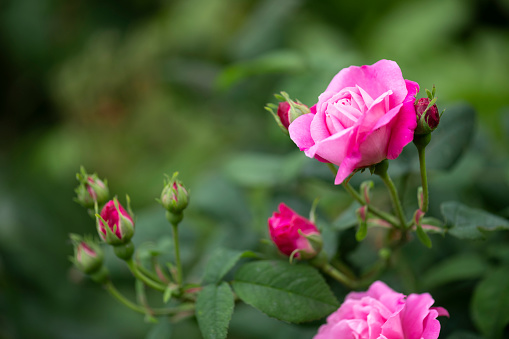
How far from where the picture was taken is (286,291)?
0.54m

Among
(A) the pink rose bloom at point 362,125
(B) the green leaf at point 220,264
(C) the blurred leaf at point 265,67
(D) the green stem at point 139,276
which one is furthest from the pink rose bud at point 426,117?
(C) the blurred leaf at point 265,67

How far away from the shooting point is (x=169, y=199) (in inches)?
21.8

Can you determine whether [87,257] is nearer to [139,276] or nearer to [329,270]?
[139,276]

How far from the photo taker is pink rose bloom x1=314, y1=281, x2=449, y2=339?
1.51 ft

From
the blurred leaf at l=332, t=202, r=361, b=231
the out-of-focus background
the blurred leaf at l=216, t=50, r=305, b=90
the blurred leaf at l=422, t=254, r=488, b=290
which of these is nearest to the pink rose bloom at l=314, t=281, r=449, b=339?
the blurred leaf at l=332, t=202, r=361, b=231

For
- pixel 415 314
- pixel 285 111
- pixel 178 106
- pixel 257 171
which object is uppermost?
pixel 178 106

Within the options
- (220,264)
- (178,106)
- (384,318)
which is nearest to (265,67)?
(220,264)

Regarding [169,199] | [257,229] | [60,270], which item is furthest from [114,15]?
[169,199]

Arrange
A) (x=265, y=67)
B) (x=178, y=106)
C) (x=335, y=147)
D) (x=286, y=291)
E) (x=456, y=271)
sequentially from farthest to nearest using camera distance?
(x=178, y=106)
(x=265, y=67)
(x=456, y=271)
(x=286, y=291)
(x=335, y=147)

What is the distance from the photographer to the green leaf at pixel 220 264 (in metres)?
0.57

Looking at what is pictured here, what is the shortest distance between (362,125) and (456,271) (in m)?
0.35

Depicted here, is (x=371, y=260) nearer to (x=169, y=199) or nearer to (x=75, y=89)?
(x=169, y=199)

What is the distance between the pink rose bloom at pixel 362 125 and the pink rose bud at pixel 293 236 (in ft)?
0.37

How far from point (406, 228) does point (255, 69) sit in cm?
52
